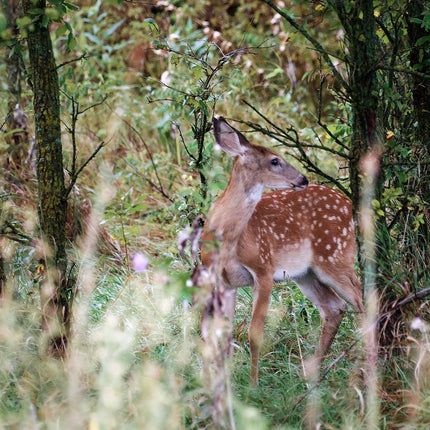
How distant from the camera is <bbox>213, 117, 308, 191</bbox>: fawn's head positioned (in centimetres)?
417

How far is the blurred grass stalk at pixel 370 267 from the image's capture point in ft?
9.79

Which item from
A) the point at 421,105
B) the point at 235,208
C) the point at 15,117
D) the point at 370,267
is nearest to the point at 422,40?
the point at 421,105

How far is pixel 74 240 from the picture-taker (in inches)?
209

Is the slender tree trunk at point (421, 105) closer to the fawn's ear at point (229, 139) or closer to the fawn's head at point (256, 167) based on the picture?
the fawn's head at point (256, 167)

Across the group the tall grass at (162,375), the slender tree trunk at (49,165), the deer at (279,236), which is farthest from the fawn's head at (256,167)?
the slender tree trunk at (49,165)

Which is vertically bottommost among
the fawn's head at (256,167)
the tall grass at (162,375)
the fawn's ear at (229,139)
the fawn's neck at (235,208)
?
the tall grass at (162,375)

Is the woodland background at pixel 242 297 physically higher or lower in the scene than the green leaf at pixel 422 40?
lower

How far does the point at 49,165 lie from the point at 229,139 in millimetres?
1139

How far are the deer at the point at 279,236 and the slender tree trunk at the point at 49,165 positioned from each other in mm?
865

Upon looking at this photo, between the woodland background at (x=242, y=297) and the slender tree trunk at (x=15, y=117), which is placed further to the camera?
the slender tree trunk at (x=15, y=117)

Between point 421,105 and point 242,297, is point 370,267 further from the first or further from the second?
point 242,297

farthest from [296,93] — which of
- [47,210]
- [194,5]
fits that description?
[47,210]

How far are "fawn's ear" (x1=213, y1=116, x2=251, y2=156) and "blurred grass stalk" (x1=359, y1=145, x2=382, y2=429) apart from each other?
1114 millimetres

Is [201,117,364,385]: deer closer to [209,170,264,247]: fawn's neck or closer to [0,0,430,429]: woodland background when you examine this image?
[209,170,264,247]: fawn's neck
